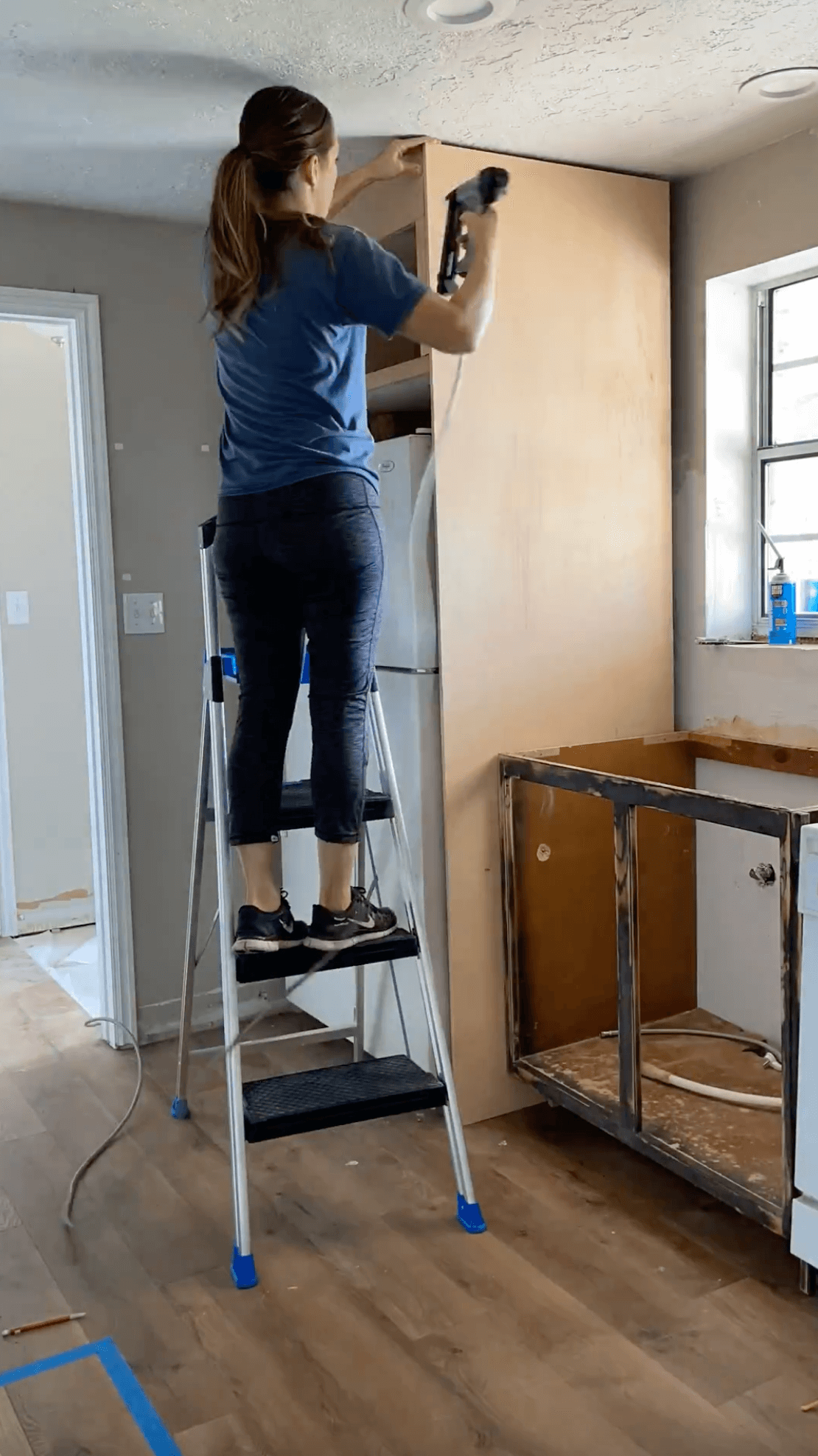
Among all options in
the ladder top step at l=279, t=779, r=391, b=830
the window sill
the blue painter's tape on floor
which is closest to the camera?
the blue painter's tape on floor

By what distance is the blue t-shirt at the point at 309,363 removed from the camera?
2.03 meters

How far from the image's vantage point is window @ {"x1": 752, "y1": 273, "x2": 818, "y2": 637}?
9.84ft

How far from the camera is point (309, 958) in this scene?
230 cm

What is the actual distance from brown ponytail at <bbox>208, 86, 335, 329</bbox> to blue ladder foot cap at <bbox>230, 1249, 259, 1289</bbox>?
67.9 inches

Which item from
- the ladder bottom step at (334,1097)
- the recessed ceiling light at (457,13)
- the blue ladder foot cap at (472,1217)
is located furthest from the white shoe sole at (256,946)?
the recessed ceiling light at (457,13)

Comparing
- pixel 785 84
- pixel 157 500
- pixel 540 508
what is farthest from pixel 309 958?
pixel 785 84

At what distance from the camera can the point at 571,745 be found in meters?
3.03

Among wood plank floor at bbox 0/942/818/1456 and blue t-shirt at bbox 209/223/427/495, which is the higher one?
blue t-shirt at bbox 209/223/427/495

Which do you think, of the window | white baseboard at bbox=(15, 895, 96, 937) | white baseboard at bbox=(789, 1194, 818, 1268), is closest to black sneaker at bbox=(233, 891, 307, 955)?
white baseboard at bbox=(789, 1194, 818, 1268)

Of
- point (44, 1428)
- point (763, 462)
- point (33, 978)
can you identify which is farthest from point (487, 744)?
point (33, 978)

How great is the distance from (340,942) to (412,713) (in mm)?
734

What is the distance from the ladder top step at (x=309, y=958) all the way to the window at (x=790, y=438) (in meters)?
1.37

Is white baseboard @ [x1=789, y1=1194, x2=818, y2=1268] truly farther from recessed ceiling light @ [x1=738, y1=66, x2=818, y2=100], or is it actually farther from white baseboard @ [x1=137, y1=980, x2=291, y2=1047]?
recessed ceiling light @ [x1=738, y1=66, x2=818, y2=100]

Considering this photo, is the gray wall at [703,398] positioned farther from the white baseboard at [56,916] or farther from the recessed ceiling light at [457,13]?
the white baseboard at [56,916]
